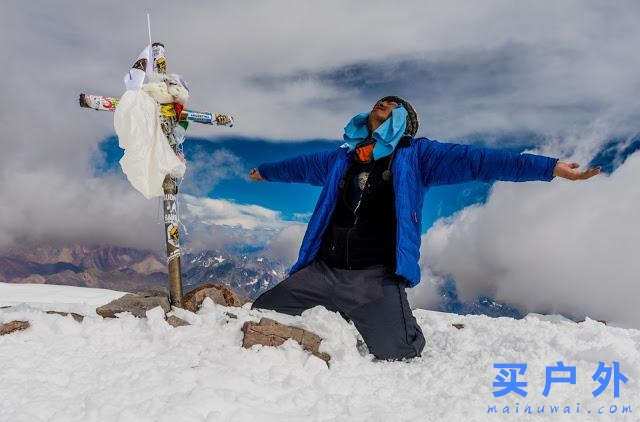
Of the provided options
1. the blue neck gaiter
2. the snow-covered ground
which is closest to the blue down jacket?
the blue neck gaiter

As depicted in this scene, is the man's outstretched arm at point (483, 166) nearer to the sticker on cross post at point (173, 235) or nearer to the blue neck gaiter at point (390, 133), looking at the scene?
the blue neck gaiter at point (390, 133)

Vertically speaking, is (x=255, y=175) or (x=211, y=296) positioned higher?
(x=255, y=175)

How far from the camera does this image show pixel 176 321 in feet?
15.0

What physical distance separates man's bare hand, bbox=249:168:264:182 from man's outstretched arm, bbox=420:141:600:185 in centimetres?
239

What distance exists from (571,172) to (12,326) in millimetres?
4989

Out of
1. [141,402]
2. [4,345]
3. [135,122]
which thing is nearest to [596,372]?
[141,402]

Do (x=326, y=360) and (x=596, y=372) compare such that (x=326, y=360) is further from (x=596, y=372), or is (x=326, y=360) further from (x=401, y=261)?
(x=596, y=372)

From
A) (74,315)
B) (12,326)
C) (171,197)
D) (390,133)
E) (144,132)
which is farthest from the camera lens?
(171,197)

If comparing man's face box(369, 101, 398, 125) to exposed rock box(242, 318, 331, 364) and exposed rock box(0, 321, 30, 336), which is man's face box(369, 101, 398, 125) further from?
exposed rock box(0, 321, 30, 336)

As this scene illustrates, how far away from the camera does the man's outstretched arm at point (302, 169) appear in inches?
225

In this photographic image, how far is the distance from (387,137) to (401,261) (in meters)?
1.29

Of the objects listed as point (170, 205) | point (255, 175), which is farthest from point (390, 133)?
point (170, 205)

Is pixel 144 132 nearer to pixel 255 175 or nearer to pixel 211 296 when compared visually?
pixel 255 175

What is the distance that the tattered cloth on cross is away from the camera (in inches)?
217
